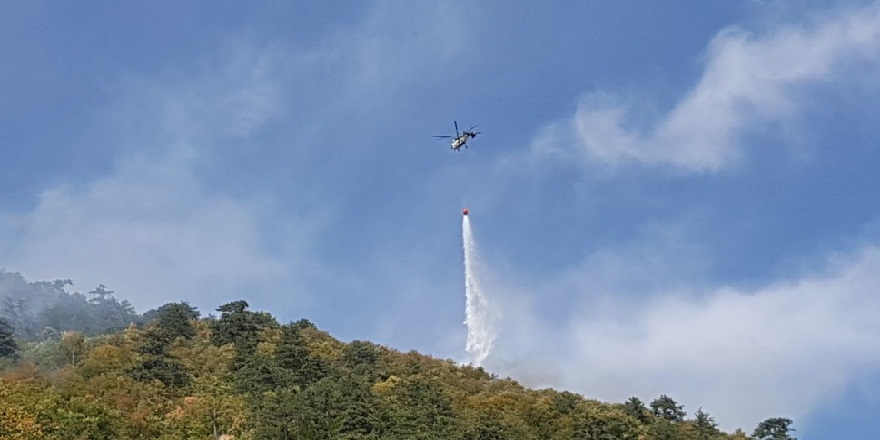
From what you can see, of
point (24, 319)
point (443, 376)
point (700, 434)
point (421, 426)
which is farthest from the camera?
point (24, 319)

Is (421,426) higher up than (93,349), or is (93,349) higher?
(93,349)

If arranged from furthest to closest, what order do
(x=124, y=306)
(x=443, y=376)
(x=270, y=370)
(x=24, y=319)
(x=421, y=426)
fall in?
1. (x=124, y=306)
2. (x=24, y=319)
3. (x=443, y=376)
4. (x=270, y=370)
5. (x=421, y=426)

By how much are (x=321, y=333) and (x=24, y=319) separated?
5318cm

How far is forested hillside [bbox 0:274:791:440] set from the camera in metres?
53.8

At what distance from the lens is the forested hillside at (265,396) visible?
53.8 meters

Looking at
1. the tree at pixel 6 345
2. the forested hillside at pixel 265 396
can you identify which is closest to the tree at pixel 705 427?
the forested hillside at pixel 265 396

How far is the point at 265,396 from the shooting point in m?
58.2

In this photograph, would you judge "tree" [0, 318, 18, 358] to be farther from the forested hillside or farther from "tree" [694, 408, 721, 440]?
"tree" [694, 408, 721, 440]

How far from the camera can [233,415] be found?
57125 mm

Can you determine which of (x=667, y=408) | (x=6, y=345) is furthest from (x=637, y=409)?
(x=6, y=345)

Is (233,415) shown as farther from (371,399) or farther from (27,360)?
(27,360)

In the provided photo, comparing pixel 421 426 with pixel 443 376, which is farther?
pixel 443 376

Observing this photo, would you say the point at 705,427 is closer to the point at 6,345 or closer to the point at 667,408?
the point at 667,408

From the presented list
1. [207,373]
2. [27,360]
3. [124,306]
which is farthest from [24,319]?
[207,373]
